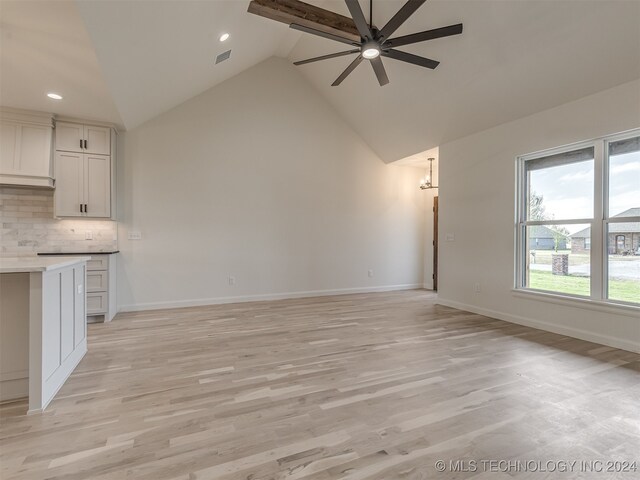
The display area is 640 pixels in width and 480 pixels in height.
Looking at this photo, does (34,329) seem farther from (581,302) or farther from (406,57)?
(581,302)

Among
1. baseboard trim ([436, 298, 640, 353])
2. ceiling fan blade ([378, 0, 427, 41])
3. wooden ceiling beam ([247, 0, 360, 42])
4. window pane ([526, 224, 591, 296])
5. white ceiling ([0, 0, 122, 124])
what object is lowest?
baseboard trim ([436, 298, 640, 353])

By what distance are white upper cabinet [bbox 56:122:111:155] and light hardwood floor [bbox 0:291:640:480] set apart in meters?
2.51

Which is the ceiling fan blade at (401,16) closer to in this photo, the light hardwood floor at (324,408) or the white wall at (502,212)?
the white wall at (502,212)

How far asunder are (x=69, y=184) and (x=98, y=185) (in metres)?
0.32

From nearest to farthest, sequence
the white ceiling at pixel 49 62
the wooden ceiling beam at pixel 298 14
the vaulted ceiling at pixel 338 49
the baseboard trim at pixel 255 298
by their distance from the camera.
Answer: the white ceiling at pixel 49 62
the vaulted ceiling at pixel 338 49
the wooden ceiling beam at pixel 298 14
the baseboard trim at pixel 255 298

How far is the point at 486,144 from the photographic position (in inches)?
180

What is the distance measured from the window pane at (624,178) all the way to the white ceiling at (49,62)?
5174 millimetres

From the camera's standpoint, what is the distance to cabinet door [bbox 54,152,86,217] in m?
4.05

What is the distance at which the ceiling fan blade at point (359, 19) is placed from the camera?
95.4 inches

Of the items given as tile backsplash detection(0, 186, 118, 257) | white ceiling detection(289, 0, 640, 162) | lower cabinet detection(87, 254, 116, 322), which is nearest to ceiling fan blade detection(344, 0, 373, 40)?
white ceiling detection(289, 0, 640, 162)

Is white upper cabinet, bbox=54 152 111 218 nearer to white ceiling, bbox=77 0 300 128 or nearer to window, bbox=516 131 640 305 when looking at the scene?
white ceiling, bbox=77 0 300 128

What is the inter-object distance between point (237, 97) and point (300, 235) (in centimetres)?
270

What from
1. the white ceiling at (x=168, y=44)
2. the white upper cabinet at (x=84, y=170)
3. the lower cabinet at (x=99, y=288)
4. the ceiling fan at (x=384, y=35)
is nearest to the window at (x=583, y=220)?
the ceiling fan at (x=384, y=35)

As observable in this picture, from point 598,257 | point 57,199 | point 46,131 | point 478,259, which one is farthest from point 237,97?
point 598,257
